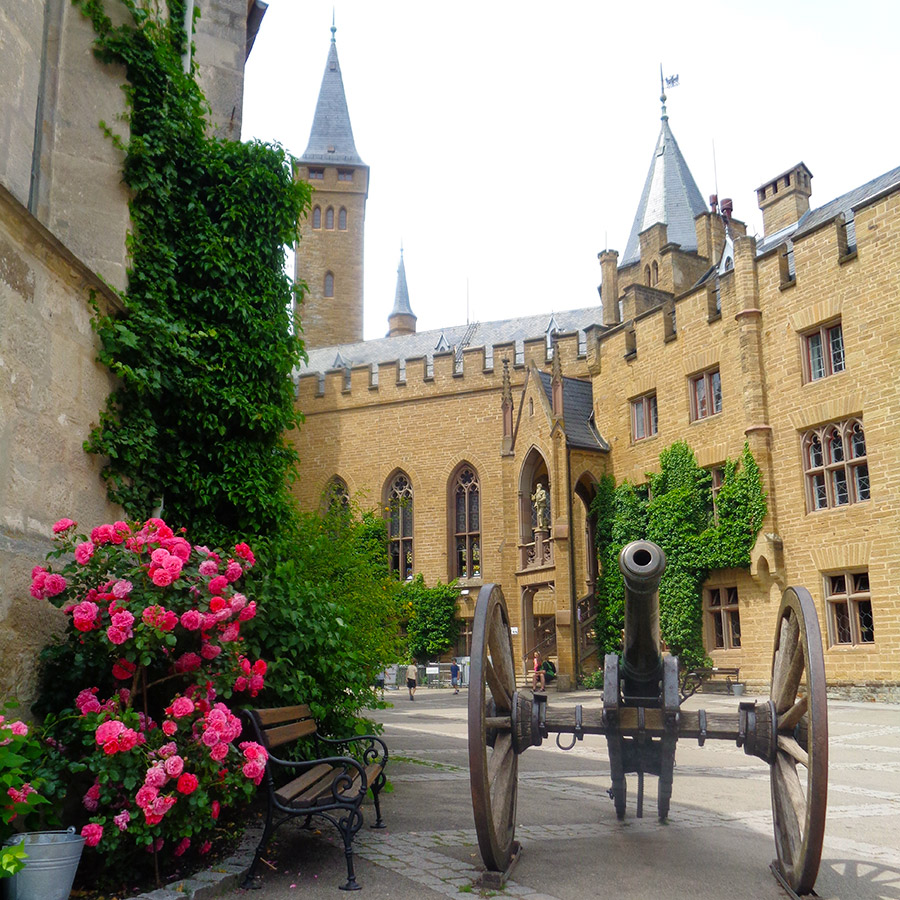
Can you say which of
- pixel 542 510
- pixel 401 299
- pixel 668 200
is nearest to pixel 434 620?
pixel 542 510

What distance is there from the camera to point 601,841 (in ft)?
19.5

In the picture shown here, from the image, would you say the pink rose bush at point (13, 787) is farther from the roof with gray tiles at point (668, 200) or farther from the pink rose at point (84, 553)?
the roof with gray tiles at point (668, 200)

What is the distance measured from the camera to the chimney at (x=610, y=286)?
32031mm

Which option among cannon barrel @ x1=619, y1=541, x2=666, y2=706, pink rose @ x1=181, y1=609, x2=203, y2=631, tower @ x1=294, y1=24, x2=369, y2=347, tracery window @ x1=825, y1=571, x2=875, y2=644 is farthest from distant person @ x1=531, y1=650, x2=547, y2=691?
tower @ x1=294, y1=24, x2=369, y2=347

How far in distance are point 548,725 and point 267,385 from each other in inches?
190

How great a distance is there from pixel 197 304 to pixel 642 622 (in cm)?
527

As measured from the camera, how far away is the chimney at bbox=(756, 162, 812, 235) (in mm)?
28922

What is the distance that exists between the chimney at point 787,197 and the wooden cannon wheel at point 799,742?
26.1 m

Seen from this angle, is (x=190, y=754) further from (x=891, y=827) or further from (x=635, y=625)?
(x=891, y=827)

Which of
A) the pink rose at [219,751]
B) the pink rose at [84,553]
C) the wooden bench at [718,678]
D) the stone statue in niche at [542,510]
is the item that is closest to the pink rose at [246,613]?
the pink rose at [219,751]

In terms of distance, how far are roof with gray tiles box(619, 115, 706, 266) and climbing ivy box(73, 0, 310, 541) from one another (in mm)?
25735

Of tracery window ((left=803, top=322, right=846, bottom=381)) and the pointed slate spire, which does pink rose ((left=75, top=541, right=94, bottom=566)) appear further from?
the pointed slate spire

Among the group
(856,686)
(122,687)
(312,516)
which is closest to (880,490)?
(856,686)

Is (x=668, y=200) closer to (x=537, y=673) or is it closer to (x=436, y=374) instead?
(x=436, y=374)
